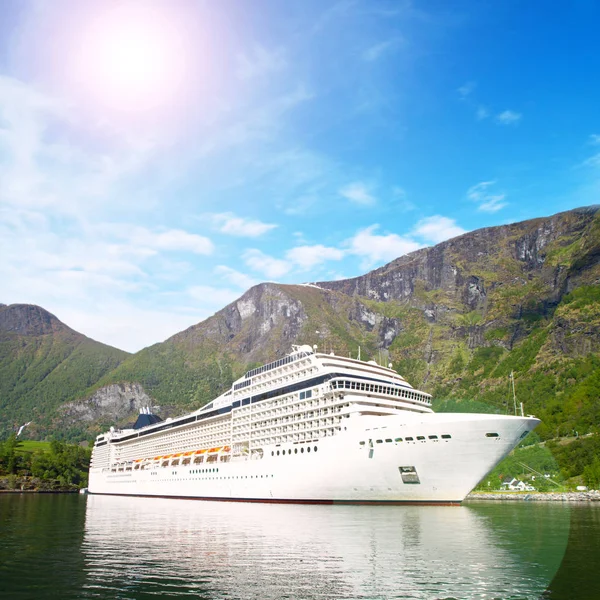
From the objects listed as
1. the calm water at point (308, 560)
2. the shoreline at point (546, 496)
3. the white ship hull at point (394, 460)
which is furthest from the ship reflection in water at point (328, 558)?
the shoreline at point (546, 496)

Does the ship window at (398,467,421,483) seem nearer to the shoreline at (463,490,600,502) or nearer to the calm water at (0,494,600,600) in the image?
the calm water at (0,494,600,600)

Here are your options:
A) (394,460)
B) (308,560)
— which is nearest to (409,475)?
(394,460)

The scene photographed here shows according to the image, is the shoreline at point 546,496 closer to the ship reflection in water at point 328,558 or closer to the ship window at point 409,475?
the ship window at point 409,475

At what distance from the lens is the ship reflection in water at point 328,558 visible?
58.1 ft

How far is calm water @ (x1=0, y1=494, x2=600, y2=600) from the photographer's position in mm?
17641

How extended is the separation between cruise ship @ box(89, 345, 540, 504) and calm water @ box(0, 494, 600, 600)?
26.3ft

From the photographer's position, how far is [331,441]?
2051 inches

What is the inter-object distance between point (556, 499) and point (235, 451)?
56005 mm

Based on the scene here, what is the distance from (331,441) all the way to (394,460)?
299 inches

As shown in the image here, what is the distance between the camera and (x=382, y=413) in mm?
53688

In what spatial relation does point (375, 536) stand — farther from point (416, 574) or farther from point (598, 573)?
point (598, 573)

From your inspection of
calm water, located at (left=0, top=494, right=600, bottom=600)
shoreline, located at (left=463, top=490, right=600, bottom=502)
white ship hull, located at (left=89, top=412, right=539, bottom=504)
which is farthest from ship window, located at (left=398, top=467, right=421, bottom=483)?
shoreline, located at (left=463, top=490, right=600, bottom=502)

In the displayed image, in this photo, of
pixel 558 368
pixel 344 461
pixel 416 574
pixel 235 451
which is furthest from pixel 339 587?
pixel 558 368

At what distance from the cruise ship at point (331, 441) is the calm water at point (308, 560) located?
803 centimetres
